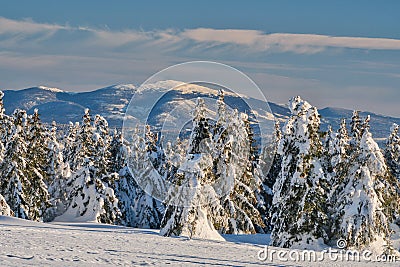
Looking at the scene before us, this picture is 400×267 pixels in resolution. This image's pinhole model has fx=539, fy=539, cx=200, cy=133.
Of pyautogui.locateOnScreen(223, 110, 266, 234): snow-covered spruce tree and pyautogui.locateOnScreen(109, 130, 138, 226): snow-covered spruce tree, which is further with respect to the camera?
pyautogui.locateOnScreen(109, 130, 138, 226): snow-covered spruce tree

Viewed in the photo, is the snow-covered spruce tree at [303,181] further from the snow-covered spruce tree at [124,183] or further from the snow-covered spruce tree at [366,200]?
the snow-covered spruce tree at [124,183]

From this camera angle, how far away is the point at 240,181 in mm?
37844

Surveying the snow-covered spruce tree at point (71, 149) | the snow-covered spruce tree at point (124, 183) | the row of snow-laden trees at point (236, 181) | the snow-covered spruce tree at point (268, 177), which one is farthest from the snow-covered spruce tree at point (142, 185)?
the snow-covered spruce tree at point (268, 177)

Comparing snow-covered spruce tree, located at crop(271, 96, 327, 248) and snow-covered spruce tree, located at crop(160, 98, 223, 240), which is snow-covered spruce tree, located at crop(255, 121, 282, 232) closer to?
snow-covered spruce tree, located at crop(271, 96, 327, 248)

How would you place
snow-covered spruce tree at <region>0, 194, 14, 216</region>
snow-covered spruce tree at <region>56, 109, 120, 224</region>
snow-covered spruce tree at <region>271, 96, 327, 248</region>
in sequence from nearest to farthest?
1. snow-covered spruce tree at <region>271, 96, 327, 248</region>
2. snow-covered spruce tree at <region>0, 194, 14, 216</region>
3. snow-covered spruce tree at <region>56, 109, 120, 224</region>

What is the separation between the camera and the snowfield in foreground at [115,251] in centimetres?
1859

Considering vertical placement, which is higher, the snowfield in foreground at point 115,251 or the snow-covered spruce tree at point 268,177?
the snow-covered spruce tree at point 268,177

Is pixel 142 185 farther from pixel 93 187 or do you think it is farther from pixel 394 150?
pixel 394 150

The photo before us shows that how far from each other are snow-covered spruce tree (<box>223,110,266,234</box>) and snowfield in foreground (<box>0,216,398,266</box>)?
9240 mm

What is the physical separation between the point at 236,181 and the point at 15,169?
1895 centimetres

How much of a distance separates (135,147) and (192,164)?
25.1 metres

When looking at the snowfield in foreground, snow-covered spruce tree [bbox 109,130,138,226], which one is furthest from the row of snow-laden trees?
the snowfield in foreground

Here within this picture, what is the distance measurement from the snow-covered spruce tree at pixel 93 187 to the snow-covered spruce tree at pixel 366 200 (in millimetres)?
23284

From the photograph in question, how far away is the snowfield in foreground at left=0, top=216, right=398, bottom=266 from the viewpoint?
61.0 feet
